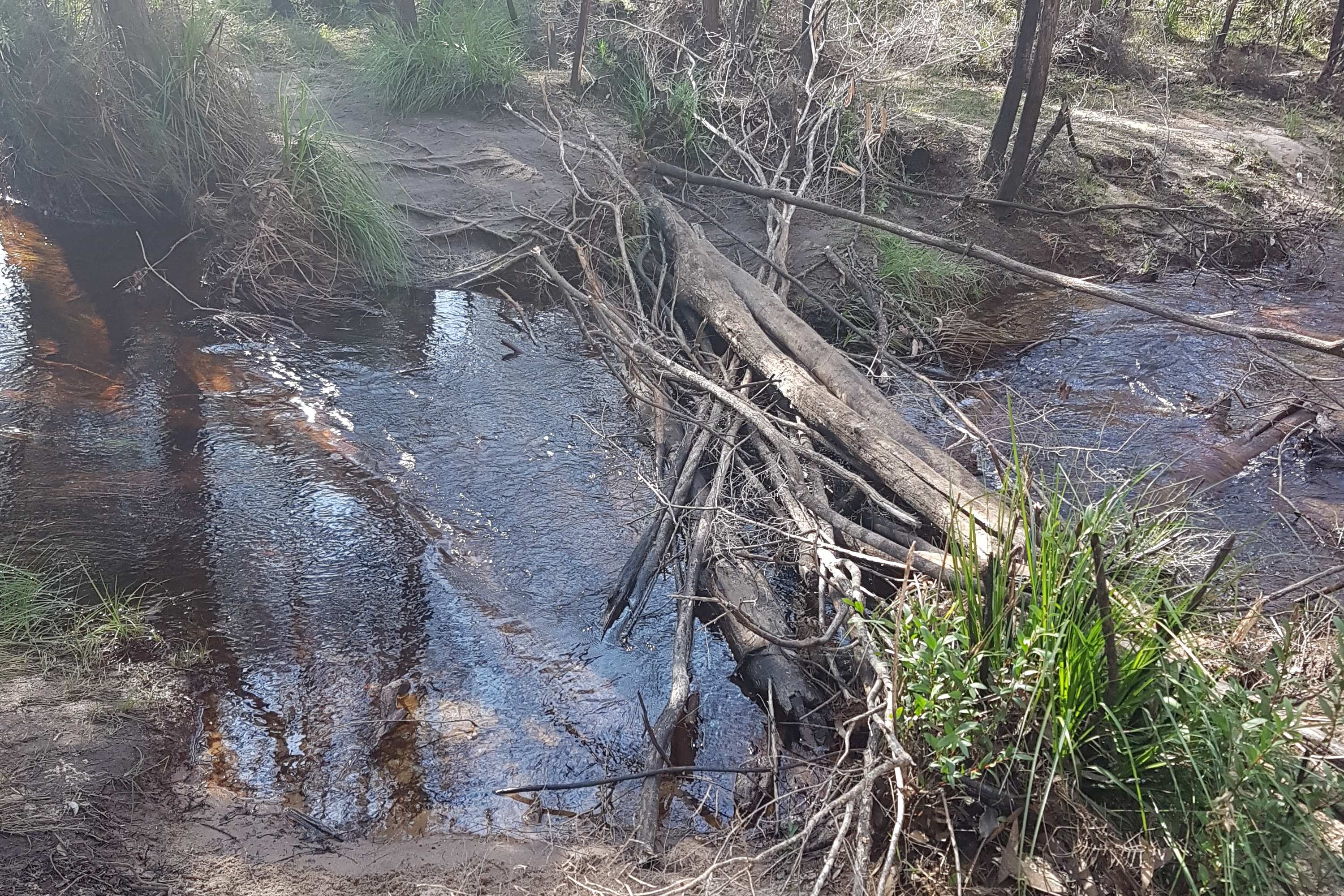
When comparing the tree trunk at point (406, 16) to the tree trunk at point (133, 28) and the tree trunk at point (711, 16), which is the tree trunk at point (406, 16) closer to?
the tree trunk at point (133, 28)

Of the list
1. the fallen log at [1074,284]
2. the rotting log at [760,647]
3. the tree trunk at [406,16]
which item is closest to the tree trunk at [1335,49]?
the fallen log at [1074,284]

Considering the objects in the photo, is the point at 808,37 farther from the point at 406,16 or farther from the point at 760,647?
the point at 760,647

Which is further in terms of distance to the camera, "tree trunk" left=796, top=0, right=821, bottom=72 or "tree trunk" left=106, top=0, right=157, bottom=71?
"tree trunk" left=796, top=0, right=821, bottom=72

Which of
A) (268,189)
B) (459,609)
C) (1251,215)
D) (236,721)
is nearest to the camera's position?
(236,721)

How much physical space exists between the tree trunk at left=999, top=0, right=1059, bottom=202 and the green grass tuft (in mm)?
4874

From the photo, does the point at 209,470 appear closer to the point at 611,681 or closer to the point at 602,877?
the point at 611,681

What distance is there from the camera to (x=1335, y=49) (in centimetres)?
934

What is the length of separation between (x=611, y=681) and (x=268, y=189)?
482 cm

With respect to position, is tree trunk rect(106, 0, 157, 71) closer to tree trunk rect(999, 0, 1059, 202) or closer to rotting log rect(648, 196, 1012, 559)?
rotting log rect(648, 196, 1012, 559)

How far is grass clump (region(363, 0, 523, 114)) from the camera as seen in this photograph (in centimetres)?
815

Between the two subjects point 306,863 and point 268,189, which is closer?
point 306,863

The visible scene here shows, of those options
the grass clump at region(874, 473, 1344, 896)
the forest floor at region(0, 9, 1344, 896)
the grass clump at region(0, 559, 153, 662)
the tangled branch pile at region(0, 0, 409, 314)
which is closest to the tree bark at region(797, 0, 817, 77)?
the forest floor at region(0, 9, 1344, 896)

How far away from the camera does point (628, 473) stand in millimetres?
4785

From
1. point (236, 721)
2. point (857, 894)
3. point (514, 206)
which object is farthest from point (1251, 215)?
point (236, 721)
